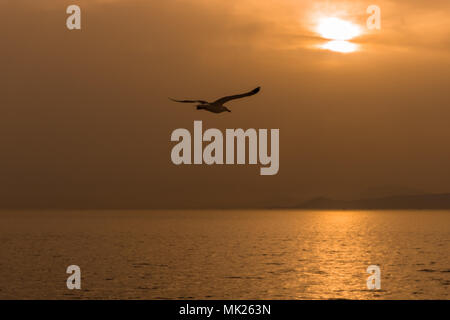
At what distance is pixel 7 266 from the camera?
87.2 metres

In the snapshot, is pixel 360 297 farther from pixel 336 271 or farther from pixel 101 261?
pixel 101 261

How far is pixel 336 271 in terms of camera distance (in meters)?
84.2
